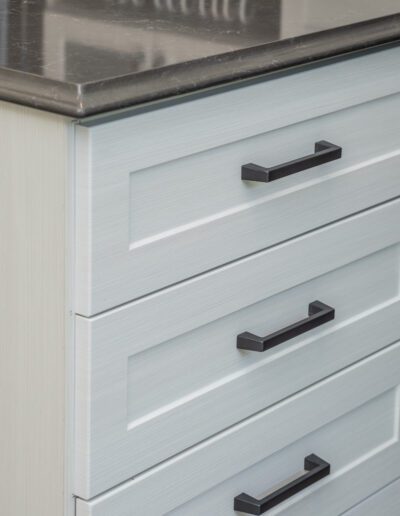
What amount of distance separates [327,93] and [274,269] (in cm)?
20

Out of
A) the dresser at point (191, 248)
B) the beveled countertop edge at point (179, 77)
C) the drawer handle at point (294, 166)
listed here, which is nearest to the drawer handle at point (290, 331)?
the dresser at point (191, 248)

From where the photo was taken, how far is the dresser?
42.1 inches

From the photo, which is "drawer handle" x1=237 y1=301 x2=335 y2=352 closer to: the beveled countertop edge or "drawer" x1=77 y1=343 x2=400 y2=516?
"drawer" x1=77 y1=343 x2=400 y2=516

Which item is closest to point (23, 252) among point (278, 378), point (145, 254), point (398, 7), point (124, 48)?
point (145, 254)

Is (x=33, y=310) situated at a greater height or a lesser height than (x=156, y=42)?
lesser

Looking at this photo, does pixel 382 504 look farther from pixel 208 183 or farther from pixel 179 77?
pixel 179 77

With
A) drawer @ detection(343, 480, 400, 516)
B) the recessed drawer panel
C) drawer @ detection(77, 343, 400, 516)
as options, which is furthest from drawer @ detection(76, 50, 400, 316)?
drawer @ detection(343, 480, 400, 516)

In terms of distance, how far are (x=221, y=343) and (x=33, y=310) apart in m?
0.23

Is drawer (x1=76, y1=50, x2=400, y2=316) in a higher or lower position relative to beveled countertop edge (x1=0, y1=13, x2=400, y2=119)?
lower

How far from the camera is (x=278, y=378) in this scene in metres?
1.35

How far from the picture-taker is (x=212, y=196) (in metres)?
1.19

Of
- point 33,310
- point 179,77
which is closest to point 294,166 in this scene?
point 179,77

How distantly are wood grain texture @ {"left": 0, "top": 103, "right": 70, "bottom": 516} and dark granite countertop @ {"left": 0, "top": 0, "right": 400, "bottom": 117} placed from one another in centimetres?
4

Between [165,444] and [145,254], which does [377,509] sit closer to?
[165,444]
